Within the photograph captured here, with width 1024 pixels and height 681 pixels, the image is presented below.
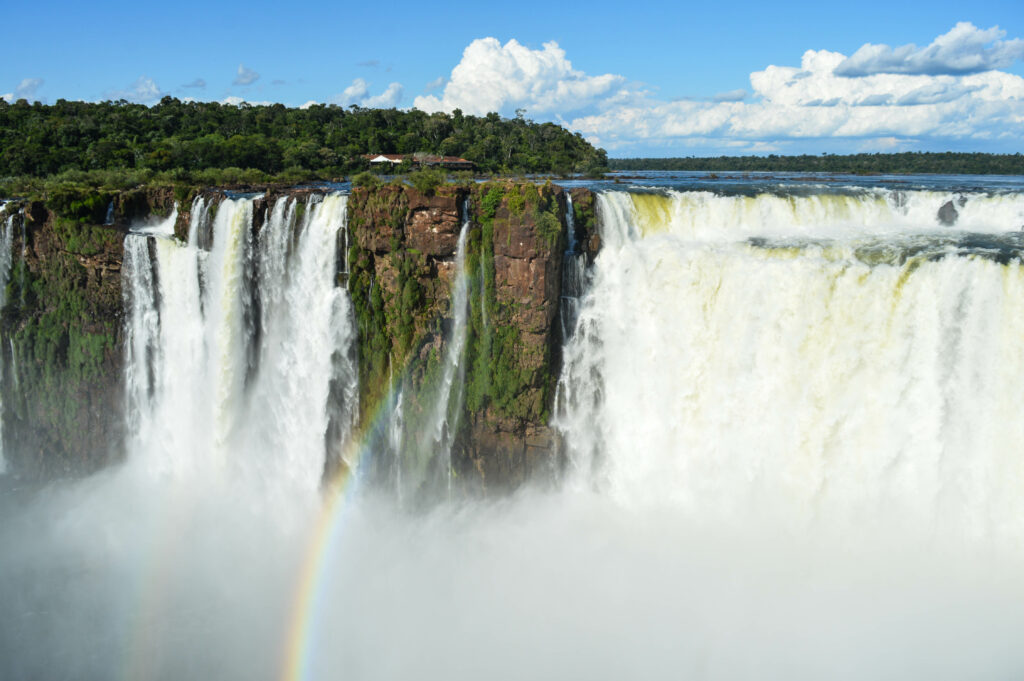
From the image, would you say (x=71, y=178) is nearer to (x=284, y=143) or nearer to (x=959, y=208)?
(x=284, y=143)

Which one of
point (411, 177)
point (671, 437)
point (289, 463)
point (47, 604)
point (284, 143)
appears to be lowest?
point (47, 604)

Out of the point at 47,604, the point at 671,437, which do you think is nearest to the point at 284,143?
the point at 47,604

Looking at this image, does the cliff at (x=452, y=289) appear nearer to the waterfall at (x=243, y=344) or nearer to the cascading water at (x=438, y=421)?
the cascading water at (x=438, y=421)

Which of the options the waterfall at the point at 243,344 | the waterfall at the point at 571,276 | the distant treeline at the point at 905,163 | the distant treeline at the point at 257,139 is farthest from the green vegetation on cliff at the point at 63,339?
the distant treeline at the point at 905,163

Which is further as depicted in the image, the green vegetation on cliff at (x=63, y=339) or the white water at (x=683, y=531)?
the green vegetation on cliff at (x=63, y=339)

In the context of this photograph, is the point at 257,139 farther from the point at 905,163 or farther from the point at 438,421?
the point at 905,163

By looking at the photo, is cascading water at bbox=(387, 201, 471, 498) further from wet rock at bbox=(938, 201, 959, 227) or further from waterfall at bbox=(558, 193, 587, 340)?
wet rock at bbox=(938, 201, 959, 227)
